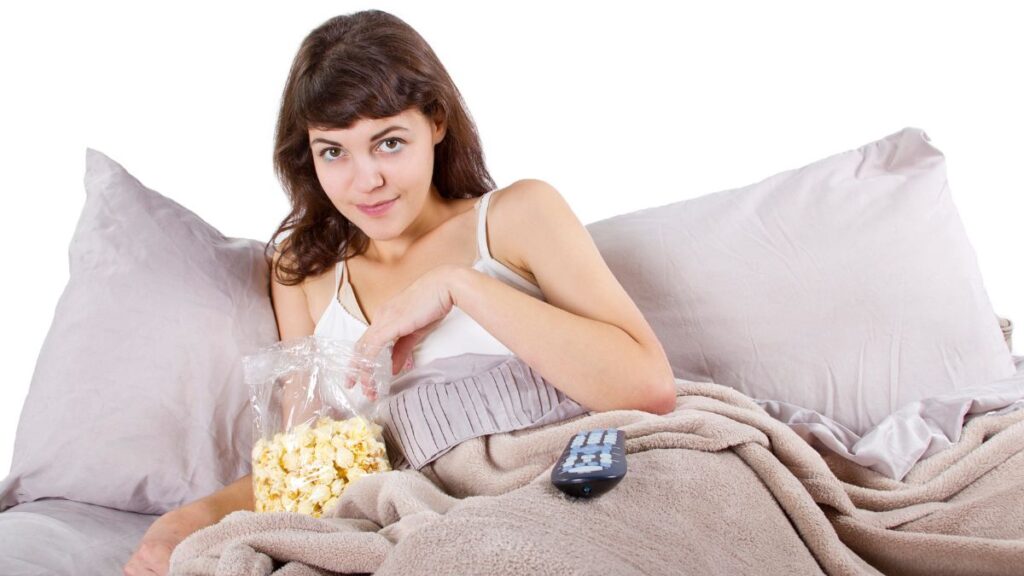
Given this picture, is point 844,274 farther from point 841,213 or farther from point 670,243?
point 670,243

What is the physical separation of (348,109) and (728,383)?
865mm

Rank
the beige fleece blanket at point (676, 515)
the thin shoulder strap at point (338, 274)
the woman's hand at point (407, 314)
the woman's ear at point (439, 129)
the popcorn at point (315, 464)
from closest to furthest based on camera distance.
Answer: the beige fleece blanket at point (676, 515) → the popcorn at point (315, 464) → the woman's hand at point (407, 314) → the woman's ear at point (439, 129) → the thin shoulder strap at point (338, 274)

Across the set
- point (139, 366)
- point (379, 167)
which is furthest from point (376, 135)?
point (139, 366)

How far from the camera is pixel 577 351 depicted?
1562 mm

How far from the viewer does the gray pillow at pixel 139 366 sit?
72.0 inches

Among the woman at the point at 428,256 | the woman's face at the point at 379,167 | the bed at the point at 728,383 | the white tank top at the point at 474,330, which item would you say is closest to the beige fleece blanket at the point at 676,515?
the bed at the point at 728,383

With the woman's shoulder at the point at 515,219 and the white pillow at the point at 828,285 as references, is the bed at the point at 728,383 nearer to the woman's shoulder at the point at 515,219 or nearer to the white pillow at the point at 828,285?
the white pillow at the point at 828,285

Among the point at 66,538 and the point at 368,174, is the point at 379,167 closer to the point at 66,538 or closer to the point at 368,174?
the point at 368,174

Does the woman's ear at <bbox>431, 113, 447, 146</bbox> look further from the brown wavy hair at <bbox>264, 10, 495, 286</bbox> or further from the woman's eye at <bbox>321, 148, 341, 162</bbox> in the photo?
the woman's eye at <bbox>321, 148, 341, 162</bbox>

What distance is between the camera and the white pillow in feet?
6.26

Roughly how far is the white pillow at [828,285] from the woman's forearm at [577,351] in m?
0.42

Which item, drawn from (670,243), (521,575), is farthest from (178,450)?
(521,575)

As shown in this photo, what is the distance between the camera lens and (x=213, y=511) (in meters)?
1.65

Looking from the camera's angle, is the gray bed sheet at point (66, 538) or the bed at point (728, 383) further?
the gray bed sheet at point (66, 538)
